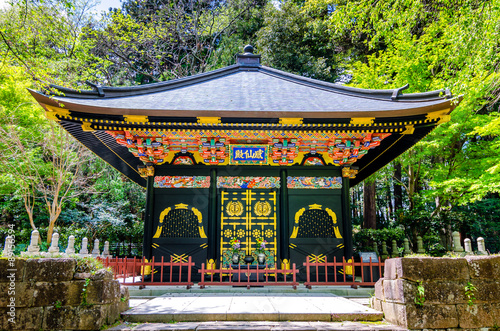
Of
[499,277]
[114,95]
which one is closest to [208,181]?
[114,95]

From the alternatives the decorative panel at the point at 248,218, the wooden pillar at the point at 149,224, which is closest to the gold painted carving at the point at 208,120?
the decorative panel at the point at 248,218

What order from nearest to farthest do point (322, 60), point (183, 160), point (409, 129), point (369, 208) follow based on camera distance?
point (409, 129) < point (183, 160) < point (369, 208) < point (322, 60)

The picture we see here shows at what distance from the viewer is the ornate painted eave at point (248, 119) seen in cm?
638

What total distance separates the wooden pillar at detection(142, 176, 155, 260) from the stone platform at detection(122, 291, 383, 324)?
7.90 ft

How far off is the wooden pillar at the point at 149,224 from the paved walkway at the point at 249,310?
2427 mm

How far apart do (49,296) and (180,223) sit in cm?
410

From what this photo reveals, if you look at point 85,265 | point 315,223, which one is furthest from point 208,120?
point 315,223

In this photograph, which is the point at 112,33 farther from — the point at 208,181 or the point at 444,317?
the point at 444,317

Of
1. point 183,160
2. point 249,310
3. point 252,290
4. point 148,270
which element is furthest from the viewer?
point 183,160

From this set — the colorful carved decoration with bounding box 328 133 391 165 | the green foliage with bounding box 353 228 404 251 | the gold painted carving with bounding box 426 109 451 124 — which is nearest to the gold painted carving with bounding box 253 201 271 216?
the colorful carved decoration with bounding box 328 133 391 165

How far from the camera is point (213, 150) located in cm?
764

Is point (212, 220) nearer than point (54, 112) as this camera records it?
No

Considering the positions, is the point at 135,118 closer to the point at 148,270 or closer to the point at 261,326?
the point at 148,270

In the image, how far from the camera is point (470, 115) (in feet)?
35.0
